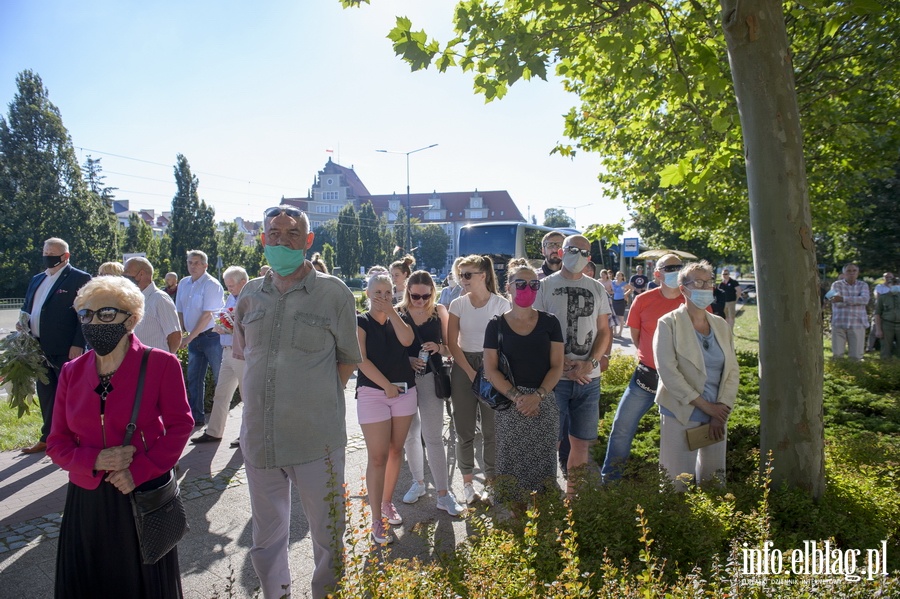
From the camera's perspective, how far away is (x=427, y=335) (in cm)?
498

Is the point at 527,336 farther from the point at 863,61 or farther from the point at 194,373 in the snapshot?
the point at 863,61

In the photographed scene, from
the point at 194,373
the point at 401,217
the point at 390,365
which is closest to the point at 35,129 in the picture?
the point at 401,217

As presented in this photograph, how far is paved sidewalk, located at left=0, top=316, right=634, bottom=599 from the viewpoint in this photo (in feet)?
11.9

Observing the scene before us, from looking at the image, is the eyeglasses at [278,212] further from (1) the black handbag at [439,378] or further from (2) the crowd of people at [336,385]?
(1) the black handbag at [439,378]

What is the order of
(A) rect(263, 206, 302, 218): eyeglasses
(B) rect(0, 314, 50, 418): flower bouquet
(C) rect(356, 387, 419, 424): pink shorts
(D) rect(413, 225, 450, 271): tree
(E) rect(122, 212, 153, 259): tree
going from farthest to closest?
(D) rect(413, 225, 450, 271): tree → (E) rect(122, 212, 153, 259): tree → (B) rect(0, 314, 50, 418): flower bouquet → (C) rect(356, 387, 419, 424): pink shorts → (A) rect(263, 206, 302, 218): eyeglasses

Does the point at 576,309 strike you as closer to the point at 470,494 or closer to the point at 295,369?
the point at 470,494

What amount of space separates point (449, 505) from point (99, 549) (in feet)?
9.04

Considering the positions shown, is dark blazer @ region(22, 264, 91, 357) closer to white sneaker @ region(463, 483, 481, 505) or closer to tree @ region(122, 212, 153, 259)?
white sneaker @ region(463, 483, 481, 505)

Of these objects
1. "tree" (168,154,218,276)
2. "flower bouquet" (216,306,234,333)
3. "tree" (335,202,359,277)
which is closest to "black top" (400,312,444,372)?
"flower bouquet" (216,306,234,333)

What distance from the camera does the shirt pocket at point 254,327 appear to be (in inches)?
124

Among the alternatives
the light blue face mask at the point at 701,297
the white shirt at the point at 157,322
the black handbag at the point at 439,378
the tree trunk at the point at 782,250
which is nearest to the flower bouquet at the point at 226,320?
the white shirt at the point at 157,322

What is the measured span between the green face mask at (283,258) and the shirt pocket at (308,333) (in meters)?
0.26

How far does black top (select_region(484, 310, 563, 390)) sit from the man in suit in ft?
14.1

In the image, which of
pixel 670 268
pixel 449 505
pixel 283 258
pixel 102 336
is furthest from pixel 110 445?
pixel 670 268
